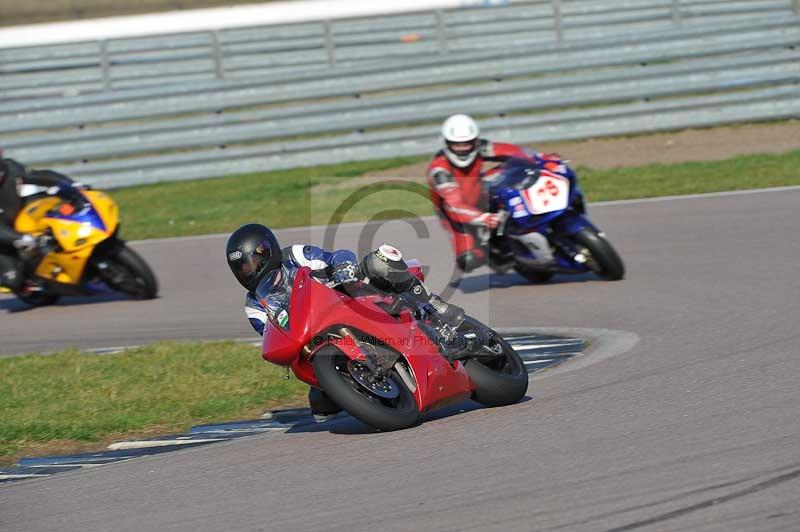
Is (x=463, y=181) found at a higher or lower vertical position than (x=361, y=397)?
higher

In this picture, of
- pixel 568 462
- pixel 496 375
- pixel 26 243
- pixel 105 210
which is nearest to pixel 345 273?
pixel 496 375

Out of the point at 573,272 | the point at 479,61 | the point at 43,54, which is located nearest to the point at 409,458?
the point at 573,272

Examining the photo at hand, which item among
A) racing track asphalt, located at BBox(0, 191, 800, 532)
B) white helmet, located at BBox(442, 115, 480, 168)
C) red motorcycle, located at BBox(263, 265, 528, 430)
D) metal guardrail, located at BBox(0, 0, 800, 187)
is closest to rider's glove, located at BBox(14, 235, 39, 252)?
white helmet, located at BBox(442, 115, 480, 168)

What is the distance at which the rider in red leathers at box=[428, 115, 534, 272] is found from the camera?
399 inches

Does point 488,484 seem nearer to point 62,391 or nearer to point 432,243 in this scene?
point 62,391

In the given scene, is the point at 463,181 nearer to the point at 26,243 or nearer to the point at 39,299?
the point at 26,243

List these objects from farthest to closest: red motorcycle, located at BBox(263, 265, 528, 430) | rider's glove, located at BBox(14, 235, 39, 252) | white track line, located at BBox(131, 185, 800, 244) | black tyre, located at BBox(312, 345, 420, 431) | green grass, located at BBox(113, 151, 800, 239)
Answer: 1. green grass, located at BBox(113, 151, 800, 239)
2. white track line, located at BBox(131, 185, 800, 244)
3. rider's glove, located at BBox(14, 235, 39, 252)
4. red motorcycle, located at BBox(263, 265, 528, 430)
5. black tyre, located at BBox(312, 345, 420, 431)

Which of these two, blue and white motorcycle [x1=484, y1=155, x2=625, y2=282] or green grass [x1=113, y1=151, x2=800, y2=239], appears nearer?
blue and white motorcycle [x1=484, y1=155, x2=625, y2=282]

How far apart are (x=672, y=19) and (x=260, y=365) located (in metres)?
15.1

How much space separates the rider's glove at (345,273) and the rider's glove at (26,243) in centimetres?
600

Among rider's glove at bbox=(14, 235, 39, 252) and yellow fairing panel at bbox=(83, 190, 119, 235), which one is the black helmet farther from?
rider's glove at bbox=(14, 235, 39, 252)

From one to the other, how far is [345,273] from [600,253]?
4.12 metres

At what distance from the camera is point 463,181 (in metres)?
10.4

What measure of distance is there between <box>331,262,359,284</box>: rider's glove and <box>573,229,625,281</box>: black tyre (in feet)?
13.3
